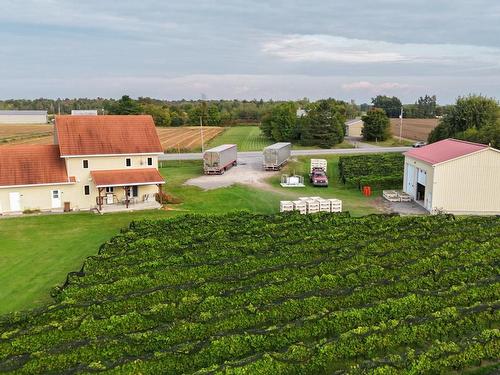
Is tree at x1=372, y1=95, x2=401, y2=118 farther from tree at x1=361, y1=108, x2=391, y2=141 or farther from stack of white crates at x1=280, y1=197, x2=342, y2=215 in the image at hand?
stack of white crates at x1=280, y1=197, x2=342, y2=215

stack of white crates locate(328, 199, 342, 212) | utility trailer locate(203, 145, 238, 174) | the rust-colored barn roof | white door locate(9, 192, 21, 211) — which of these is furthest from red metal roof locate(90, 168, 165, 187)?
stack of white crates locate(328, 199, 342, 212)

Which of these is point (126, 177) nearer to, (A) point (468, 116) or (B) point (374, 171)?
(B) point (374, 171)

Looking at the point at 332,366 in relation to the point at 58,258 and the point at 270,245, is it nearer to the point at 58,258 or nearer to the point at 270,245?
the point at 270,245

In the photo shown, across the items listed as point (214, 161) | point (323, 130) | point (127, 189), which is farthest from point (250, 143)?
point (127, 189)

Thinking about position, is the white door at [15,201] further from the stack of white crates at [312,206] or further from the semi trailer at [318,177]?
the semi trailer at [318,177]

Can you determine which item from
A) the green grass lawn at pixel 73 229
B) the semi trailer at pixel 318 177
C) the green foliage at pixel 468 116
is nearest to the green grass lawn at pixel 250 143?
the green foliage at pixel 468 116

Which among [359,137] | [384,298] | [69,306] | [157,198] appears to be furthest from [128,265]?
[359,137]
